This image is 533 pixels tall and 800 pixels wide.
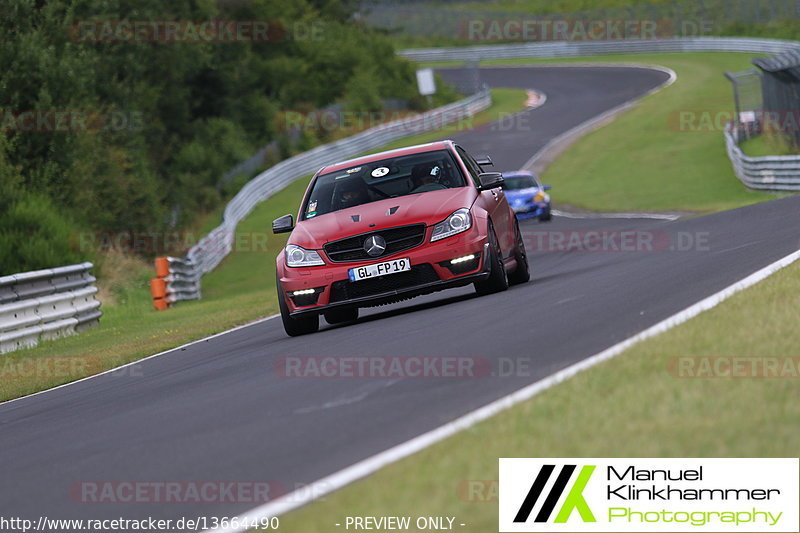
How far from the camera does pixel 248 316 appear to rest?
56.1 ft

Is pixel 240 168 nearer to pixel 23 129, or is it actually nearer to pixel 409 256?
pixel 23 129

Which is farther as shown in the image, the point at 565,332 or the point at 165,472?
the point at 565,332

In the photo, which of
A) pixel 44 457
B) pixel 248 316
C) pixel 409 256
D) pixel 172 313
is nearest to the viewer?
pixel 44 457

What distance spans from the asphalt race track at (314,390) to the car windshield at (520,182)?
15543 millimetres

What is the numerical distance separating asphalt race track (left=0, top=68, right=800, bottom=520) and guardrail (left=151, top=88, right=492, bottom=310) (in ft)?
32.9

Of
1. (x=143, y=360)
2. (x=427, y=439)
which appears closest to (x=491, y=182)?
(x=143, y=360)

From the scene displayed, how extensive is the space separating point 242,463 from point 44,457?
75.7 inches

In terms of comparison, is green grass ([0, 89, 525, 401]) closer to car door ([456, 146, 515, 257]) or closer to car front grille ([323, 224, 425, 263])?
car front grille ([323, 224, 425, 263])

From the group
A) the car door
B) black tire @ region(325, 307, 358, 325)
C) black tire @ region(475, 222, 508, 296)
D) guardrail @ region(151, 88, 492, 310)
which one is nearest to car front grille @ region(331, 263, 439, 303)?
black tire @ region(475, 222, 508, 296)

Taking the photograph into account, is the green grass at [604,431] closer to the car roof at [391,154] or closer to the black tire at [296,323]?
the black tire at [296,323]

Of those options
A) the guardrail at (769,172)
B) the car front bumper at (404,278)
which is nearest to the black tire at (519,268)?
the car front bumper at (404,278)

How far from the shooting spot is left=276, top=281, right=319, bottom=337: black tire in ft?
39.6

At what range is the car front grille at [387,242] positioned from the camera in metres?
11.7

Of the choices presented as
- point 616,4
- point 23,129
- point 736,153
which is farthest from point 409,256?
point 616,4
